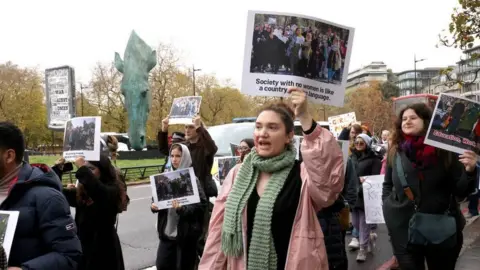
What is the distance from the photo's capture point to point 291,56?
9.89 feet

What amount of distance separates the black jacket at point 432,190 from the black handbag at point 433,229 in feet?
0.17

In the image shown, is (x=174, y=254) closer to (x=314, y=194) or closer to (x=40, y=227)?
(x=40, y=227)

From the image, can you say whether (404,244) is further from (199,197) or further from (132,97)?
(132,97)

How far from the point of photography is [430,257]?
3607mm

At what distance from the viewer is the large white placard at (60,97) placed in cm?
543

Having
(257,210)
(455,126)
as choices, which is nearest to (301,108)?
(257,210)

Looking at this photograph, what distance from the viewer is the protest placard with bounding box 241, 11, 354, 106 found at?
2.99 meters

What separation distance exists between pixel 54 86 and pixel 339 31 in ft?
12.5

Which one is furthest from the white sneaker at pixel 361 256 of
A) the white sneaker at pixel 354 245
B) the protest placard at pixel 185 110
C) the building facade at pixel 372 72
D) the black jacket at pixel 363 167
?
the building facade at pixel 372 72

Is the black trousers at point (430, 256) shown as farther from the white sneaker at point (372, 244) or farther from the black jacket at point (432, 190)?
the white sneaker at point (372, 244)

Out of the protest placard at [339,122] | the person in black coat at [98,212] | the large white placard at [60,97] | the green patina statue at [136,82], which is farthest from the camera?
the green patina statue at [136,82]

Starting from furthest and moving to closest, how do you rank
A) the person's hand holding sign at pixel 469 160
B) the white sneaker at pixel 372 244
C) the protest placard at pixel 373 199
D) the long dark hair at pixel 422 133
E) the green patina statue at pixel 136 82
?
the green patina statue at pixel 136 82 < the white sneaker at pixel 372 244 < the protest placard at pixel 373 199 < the long dark hair at pixel 422 133 < the person's hand holding sign at pixel 469 160

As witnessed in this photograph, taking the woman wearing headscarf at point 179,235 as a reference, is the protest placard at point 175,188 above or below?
above

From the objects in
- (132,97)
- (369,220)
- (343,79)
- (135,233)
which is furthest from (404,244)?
(132,97)
